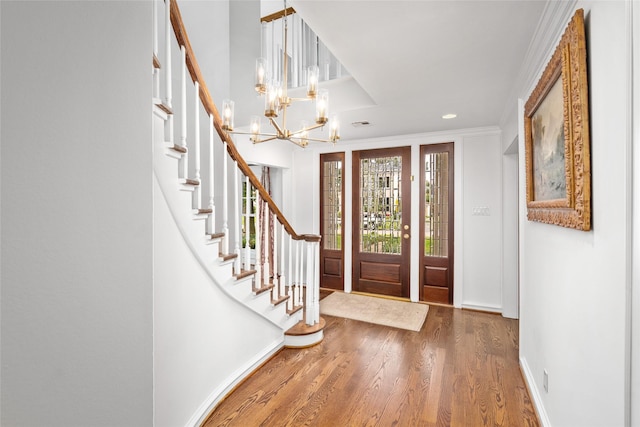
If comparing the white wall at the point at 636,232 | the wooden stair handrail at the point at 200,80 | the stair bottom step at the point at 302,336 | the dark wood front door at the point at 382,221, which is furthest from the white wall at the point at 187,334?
the dark wood front door at the point at 382,221

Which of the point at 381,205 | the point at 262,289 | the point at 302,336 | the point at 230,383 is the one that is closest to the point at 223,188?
the point at 262,289

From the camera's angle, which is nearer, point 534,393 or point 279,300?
point 534,393

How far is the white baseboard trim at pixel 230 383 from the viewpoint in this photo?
1.84 meters

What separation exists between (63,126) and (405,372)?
2.65 m

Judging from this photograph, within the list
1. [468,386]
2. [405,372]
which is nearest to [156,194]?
[405,372]

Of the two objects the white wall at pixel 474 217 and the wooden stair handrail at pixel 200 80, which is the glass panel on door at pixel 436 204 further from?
the wooden stair handrail at pixel 200 80

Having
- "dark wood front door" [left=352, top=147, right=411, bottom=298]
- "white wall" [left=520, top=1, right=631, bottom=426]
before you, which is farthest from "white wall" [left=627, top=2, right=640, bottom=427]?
"dark wood front door" [left=352, top=147, right=411, bottom=298]

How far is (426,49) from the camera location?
6.58ft

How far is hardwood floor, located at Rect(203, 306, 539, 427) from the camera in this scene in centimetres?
196

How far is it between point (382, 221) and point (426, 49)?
114 inches

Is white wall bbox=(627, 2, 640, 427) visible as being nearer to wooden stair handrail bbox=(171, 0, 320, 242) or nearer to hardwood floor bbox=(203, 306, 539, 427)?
hardwood floor bbox=(203, 306, 539, 427)

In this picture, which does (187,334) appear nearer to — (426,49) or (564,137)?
(564,137)

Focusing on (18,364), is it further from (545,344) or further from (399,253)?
(399,253)

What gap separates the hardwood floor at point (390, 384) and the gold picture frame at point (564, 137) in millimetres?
1271
